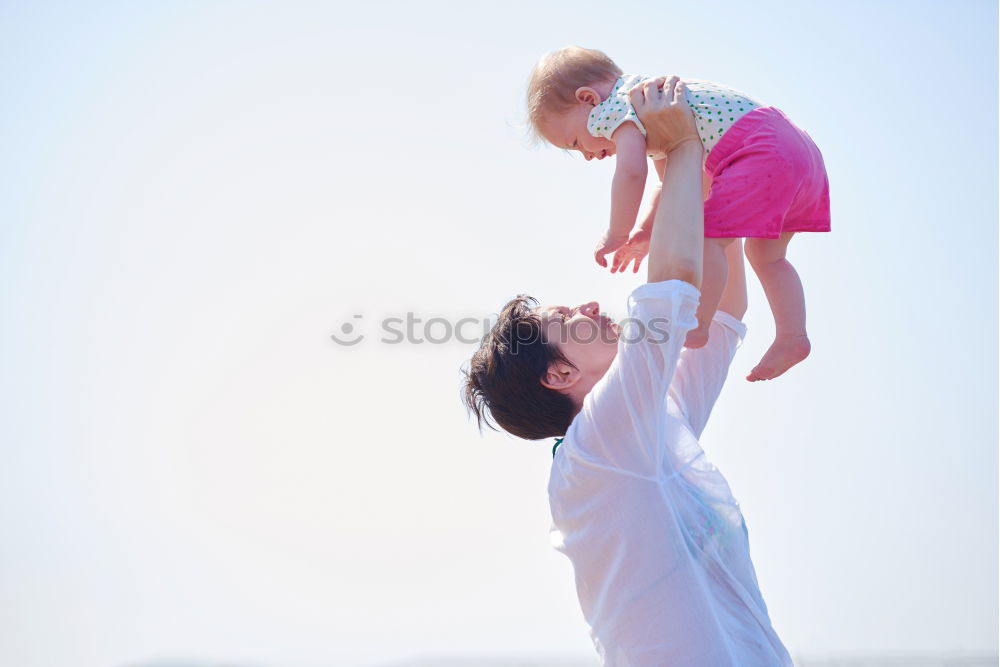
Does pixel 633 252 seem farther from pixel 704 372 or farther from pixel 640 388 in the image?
pixel 640 388

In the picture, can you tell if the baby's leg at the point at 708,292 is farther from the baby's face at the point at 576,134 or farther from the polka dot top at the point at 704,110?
the baby's face at the point at 576,134

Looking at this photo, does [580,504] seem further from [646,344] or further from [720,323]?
[720,323]

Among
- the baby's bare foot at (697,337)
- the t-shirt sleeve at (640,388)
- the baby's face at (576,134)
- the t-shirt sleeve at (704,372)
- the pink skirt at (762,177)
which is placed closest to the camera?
the t-shirt sleeve at (640,388)

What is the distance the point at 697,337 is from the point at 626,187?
0.41m

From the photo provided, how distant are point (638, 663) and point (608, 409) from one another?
566 mm

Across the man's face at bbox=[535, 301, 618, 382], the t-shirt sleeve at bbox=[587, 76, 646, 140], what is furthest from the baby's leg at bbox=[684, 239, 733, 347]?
the t-shirt sleeve at bbox=[587, 76, 646, 140]

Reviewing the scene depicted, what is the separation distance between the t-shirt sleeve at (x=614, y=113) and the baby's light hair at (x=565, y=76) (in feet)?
0.44

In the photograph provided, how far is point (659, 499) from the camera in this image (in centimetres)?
199

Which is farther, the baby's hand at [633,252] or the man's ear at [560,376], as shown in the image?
the baby's hand at [633,252]

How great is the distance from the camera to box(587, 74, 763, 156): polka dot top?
2.41 m

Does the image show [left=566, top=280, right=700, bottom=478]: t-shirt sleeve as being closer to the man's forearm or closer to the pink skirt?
the man's forearm

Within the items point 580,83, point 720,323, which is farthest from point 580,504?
point 580,83

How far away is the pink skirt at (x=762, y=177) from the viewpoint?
226 centimetres

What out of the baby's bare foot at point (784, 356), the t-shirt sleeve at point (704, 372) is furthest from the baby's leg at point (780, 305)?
the t-shirt sleeve at point (704, 372)
